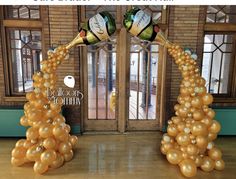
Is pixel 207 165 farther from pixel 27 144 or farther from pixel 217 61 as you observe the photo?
pixel 27 144

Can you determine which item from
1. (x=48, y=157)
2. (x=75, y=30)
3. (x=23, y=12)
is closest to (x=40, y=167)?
(x=48, y=157)

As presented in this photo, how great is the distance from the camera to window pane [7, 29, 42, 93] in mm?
4500

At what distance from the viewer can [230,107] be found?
4668 millimetres

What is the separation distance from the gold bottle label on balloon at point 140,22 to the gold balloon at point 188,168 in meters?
2.02

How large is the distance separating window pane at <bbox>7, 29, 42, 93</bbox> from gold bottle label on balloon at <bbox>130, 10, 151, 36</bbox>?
86.2 inches

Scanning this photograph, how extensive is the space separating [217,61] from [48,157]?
3.72 meters

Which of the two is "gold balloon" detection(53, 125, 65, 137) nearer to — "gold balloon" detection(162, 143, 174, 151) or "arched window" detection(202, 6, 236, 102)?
"gold balloon" detection(162, 143, 174, 151)

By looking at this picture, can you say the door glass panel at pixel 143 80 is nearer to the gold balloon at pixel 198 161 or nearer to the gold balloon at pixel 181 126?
the gold balloon at pixel 181 126

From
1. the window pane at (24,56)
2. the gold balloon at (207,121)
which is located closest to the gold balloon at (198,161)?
the gold balloon at (207,121)

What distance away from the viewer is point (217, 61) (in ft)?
15.6

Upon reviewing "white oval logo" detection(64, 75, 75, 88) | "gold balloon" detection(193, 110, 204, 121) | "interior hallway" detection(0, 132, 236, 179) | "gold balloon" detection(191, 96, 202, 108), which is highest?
"white oval logo" detection(64, 75, 75, 88)

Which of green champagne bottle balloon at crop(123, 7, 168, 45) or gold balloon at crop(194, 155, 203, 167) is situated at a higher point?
green champagne bottle balloon at crop(123, 7, 168, 45)

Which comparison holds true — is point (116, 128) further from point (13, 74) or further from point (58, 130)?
point (13, 74)

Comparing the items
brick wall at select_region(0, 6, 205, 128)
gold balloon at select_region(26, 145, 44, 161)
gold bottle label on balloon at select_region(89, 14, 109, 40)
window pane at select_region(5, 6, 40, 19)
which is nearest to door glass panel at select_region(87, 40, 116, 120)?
brick wall at select_region(0, 6, 205, 128)
